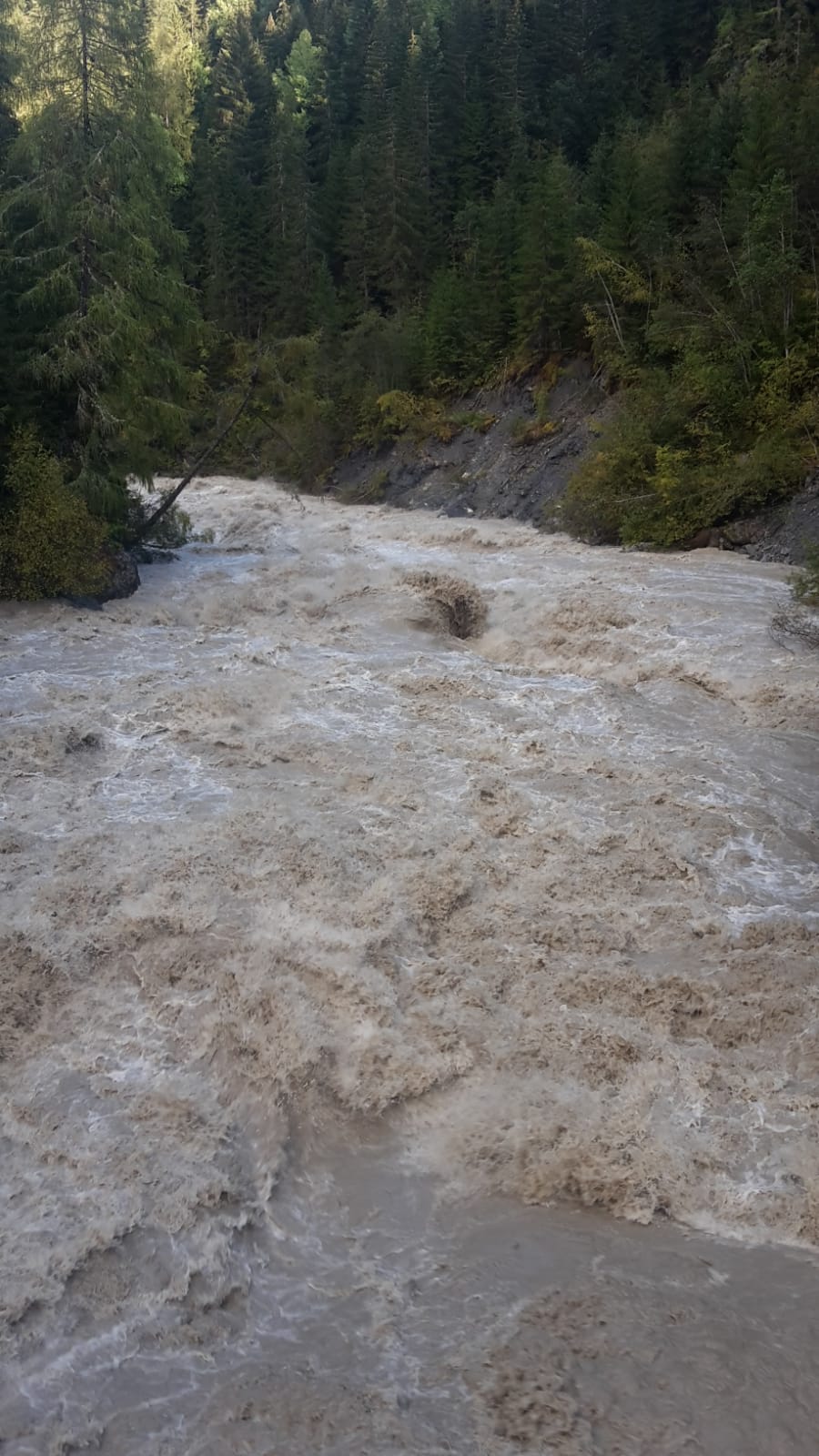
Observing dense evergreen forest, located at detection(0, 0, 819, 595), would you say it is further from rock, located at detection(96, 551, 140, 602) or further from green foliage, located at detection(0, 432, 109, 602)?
rock, located at detection(96, 551, 140, 602)

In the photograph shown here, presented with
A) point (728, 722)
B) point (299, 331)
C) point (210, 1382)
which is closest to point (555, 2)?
point (299, 331)

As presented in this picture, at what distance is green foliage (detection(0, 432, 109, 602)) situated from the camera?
1505 centimetres

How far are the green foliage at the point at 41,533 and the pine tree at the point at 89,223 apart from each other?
90cm

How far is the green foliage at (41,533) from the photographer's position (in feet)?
49.4

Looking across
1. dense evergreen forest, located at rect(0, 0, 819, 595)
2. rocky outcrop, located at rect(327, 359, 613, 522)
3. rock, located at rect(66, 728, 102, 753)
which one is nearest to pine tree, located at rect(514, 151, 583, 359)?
dense evergreen forest, located at rect(0, 0, 819, 595)

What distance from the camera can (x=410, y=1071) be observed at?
5.50 meters

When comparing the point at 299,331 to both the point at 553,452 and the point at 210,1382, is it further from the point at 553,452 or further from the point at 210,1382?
the point at 210,1382

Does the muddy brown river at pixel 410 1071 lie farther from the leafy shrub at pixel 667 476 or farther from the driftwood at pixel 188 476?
the leafy shrub at pixel 667 476

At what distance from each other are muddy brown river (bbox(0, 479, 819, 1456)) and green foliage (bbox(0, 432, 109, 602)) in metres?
4.45

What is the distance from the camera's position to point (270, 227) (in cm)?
4456

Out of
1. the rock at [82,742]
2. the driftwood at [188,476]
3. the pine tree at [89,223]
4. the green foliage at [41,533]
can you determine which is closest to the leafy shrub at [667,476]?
the driftwood at [188,476]

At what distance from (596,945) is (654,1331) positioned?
2879 mm

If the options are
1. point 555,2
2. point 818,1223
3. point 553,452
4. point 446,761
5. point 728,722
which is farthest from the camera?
point 555,2

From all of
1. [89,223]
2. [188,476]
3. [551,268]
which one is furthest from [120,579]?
[551,268]
